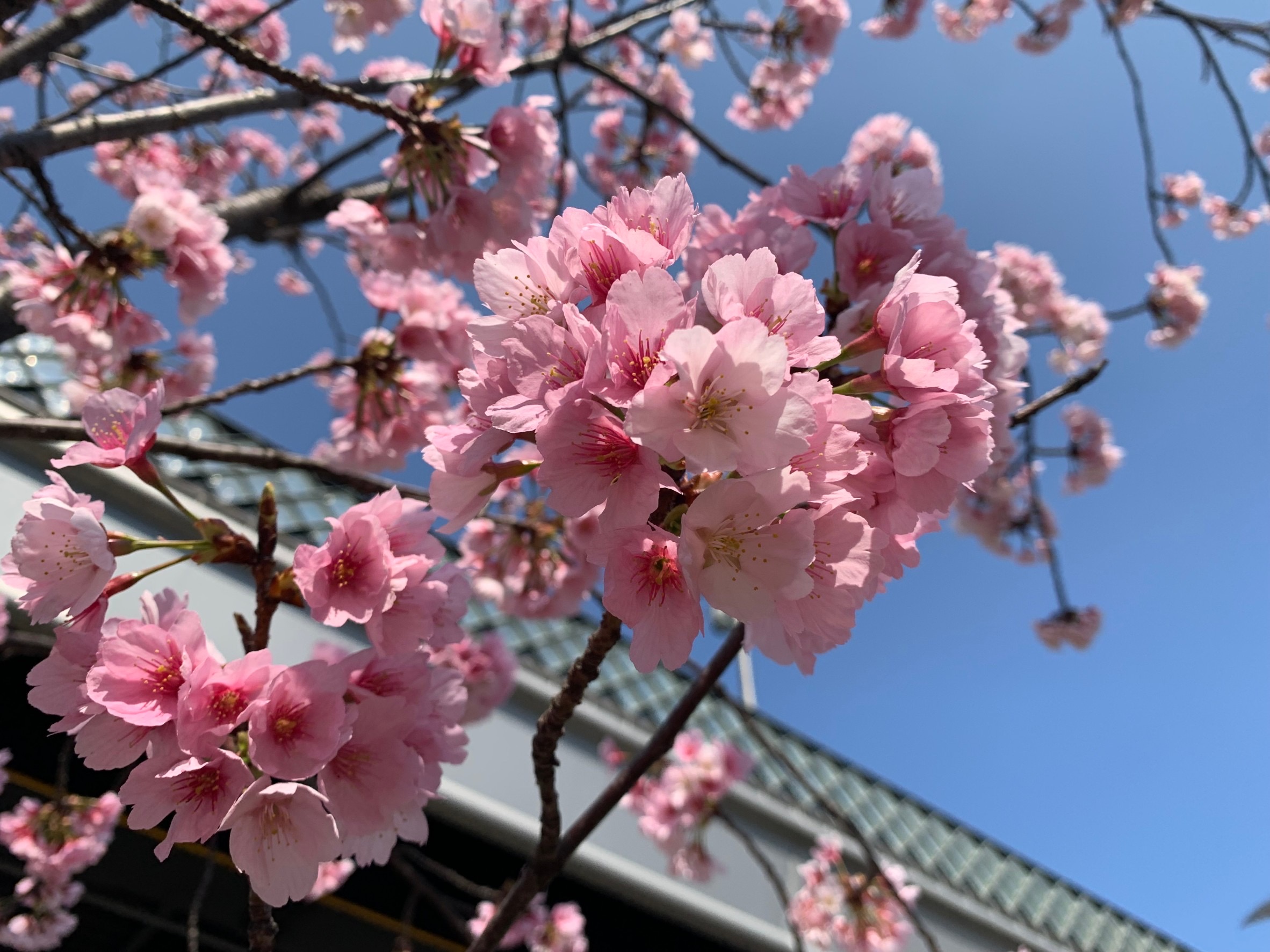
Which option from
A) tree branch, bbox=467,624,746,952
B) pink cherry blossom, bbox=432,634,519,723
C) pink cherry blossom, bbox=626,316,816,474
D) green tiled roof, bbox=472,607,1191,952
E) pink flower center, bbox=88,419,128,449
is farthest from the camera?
green tiled roof, bbox=472,607,1191,952

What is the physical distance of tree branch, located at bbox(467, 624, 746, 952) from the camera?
1.06 m

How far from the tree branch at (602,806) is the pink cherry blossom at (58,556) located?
27.0 inches

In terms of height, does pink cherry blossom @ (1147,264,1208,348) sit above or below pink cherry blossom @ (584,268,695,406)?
above

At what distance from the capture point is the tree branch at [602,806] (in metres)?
1.06

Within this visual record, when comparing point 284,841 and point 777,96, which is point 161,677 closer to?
point 284,841

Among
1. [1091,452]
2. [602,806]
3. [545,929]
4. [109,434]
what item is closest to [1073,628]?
[1091,452]

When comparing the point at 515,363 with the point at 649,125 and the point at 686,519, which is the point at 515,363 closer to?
the point at 686,519

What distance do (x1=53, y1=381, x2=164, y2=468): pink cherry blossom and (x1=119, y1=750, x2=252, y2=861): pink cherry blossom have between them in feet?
1.25

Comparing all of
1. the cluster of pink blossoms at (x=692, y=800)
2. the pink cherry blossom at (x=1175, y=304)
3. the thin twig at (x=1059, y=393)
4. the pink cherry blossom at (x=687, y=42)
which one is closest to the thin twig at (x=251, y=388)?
the thin twig at (x=1059, y=393)

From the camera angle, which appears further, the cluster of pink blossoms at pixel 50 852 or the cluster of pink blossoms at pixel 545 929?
the cluster of pink blossoms at pixel 545 929

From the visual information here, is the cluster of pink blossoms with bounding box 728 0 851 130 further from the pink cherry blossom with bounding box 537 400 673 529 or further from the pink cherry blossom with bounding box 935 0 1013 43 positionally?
the pink cherry blossom with bounding box 537 400 673 529

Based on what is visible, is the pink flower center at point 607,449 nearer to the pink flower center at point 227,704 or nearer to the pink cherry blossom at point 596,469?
the pink cherry blossom at point 596,469

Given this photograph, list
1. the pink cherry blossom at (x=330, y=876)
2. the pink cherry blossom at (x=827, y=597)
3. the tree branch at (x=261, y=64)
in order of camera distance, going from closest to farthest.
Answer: the pink cherry blossom at (x=827, y=597), the tree branch at (x=261, y=64), the pink cherry blossom at (x=330, y=876)

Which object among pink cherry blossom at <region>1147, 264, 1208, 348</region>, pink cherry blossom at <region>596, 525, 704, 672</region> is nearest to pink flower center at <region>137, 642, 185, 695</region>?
pink cherry blossom at <region>596, 525, 704, 672</region>
